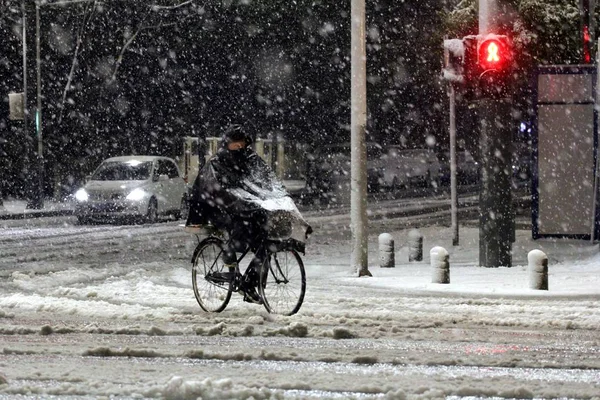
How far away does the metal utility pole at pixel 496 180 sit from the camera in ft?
53.0

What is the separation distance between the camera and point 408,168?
50.6 metres

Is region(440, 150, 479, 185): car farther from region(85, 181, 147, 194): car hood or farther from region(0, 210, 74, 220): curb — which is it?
region(85, 181, 147, 194): car hood

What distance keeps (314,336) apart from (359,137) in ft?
19.5

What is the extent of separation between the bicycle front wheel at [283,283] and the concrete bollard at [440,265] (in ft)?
12.0

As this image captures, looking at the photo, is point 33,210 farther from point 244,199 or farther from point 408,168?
point 244,199

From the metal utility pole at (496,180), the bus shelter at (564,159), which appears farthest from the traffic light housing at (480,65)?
the bus shelter at (564,159)

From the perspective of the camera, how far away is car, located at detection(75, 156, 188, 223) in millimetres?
27531

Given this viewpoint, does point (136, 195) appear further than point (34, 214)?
No

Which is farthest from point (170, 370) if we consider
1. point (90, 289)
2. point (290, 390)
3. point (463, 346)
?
point (90, 289)

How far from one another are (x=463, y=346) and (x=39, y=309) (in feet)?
15.3

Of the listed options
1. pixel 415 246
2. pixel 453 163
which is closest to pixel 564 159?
pixel 453 163

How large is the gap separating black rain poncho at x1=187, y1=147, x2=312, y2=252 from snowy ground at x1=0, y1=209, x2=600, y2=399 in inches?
33.2

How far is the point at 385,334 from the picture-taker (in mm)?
9828

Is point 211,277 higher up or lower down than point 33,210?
lower down
